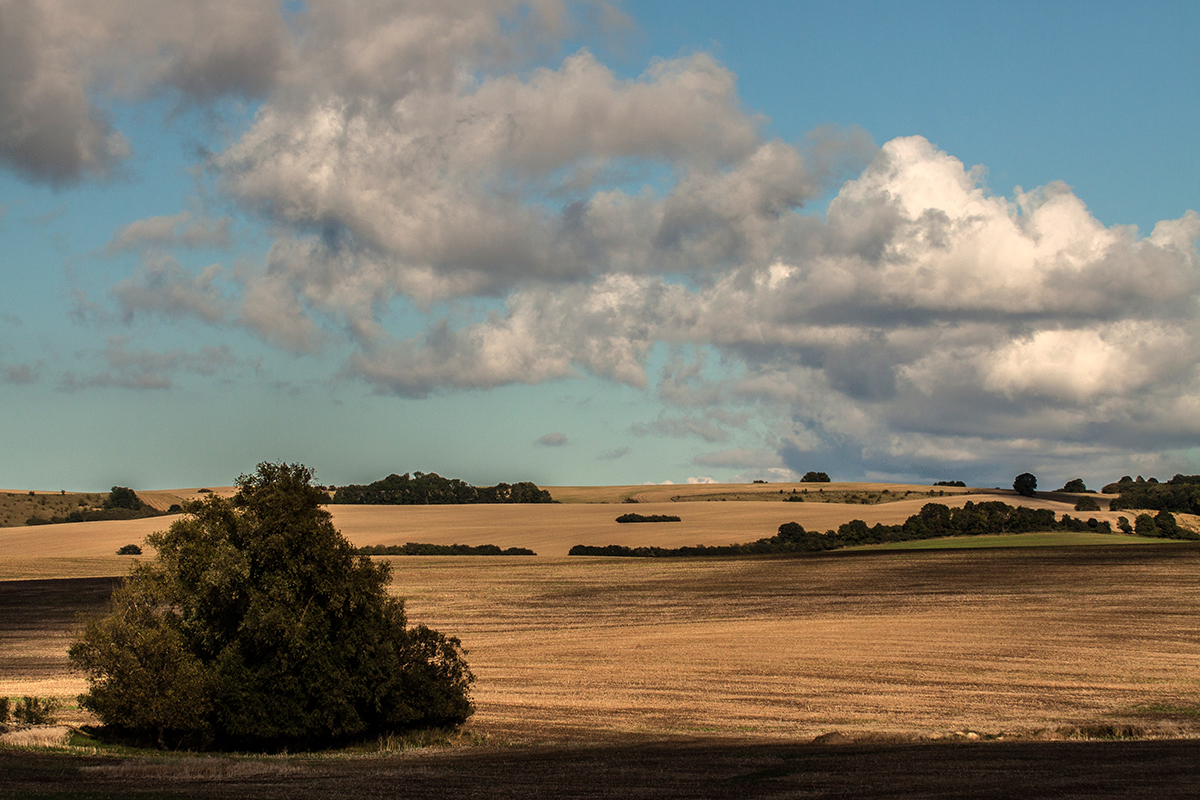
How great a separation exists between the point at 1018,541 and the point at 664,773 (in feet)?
212

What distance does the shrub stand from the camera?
28531mm

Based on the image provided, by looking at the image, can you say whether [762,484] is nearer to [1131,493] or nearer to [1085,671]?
[1131,493]

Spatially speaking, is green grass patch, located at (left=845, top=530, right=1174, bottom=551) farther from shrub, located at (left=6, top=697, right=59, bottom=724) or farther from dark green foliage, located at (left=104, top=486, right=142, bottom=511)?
dark green foliage, located at (left=104, top=486, right=142, bottom=511)

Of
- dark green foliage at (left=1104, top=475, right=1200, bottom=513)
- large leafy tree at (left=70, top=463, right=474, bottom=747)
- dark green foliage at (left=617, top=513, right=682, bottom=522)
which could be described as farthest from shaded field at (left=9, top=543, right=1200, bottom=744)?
dark green foliage at (left=1104, top=475, right=1200, bottom=513)

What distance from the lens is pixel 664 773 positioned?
20.9 metres

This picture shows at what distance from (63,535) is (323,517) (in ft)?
262

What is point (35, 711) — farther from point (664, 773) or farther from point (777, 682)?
point (777, 682)

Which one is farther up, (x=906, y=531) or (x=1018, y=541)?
(x=906, y=531)

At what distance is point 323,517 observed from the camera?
31.0 metres

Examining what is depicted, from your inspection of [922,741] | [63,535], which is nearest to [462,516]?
[63,535]

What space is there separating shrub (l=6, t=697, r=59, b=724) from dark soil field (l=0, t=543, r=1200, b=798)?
522 centimetres

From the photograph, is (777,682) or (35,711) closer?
(35,711)

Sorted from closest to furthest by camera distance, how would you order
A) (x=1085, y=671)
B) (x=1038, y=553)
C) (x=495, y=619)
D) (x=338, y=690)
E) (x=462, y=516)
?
(x=338, y=690)
(x=1085, y=671)
(x=495, y=619)
(x=1038, y=553)
(x=462, y=516)

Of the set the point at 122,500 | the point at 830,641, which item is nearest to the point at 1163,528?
the point at 830,641
